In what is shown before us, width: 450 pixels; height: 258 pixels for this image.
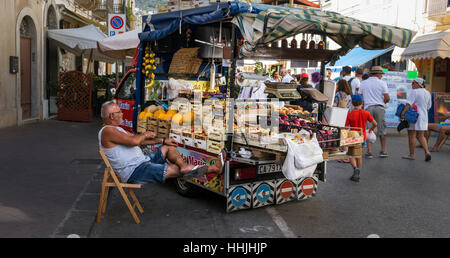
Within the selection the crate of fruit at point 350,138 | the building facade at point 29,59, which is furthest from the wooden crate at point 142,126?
the building facade at point 29,59

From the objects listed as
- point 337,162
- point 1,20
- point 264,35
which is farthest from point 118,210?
point 1,20

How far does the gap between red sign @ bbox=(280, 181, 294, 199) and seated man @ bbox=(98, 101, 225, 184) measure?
1107mm

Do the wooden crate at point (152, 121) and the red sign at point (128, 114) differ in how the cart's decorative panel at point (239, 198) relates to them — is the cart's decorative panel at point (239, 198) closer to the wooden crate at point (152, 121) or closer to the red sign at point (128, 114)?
the wooden crate at point (152, 121)

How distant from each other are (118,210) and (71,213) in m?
0.60

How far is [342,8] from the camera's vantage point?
26062 mm

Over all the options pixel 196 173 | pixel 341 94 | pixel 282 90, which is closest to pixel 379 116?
pixel 341 94

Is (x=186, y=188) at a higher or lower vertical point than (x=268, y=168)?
lower

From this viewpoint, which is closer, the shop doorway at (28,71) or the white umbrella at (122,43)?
the white umbrella at (122,43)

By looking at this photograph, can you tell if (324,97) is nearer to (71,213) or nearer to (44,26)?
(71,213)

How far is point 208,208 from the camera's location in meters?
5.87

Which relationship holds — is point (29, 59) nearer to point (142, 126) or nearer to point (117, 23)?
point (117, 23)

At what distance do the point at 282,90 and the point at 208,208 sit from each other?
2109mm

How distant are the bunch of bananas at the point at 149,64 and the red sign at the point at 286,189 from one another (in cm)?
321

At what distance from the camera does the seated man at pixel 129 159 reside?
5055 mm
